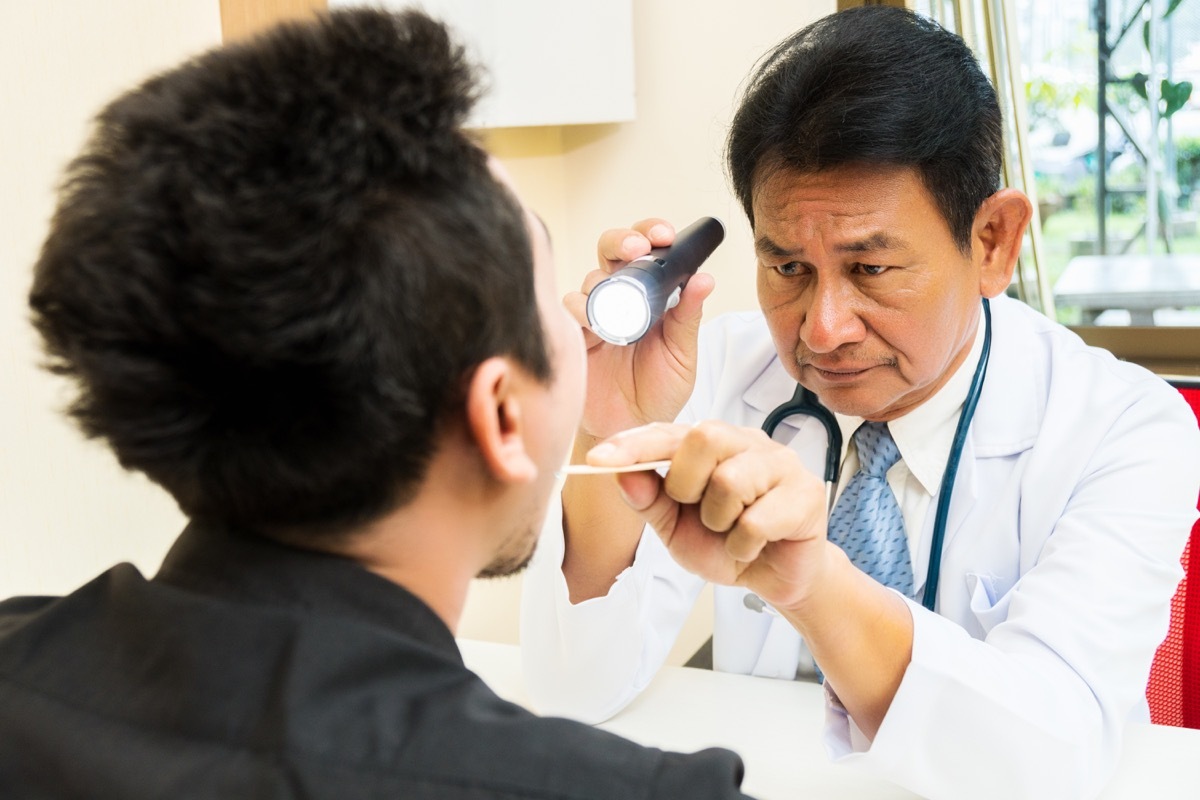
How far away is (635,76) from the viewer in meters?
2.38

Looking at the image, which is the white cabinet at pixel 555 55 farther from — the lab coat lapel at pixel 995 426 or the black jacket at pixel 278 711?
the black jacket at pixel 278 711

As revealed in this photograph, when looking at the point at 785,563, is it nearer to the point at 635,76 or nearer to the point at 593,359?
the point at 593,359

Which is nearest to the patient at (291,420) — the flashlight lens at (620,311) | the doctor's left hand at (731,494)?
the doctor's left hand at (731,494)

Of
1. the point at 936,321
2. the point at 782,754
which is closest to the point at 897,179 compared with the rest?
the point at 936,321

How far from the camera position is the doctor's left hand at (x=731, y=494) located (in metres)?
0.88

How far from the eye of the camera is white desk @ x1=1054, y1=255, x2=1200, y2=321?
2.51m

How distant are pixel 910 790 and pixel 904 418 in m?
0.47

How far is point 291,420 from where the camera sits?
0.60 metres

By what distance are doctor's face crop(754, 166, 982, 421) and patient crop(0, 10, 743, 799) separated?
621 millimetres

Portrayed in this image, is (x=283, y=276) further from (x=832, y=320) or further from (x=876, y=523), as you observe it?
(x=876, y=523)

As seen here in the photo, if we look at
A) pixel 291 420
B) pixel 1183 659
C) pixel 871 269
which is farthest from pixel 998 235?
pixel 291 420

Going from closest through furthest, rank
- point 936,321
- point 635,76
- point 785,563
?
1. point 785,563
2. point 936,321
3. point 635,76

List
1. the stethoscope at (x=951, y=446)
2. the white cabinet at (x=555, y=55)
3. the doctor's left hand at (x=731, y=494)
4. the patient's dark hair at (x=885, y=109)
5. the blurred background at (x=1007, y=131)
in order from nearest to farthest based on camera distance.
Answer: the doctor's left hand at (x=731, y=494) → the patient's dark hair at (x=885, y=109) → the stethoscope at (x=951, y=446) → the white cabinet at (x=555, y=55) → the blurred background at (x=1007, y=131)

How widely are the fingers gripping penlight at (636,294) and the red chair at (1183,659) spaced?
28.8 inches
